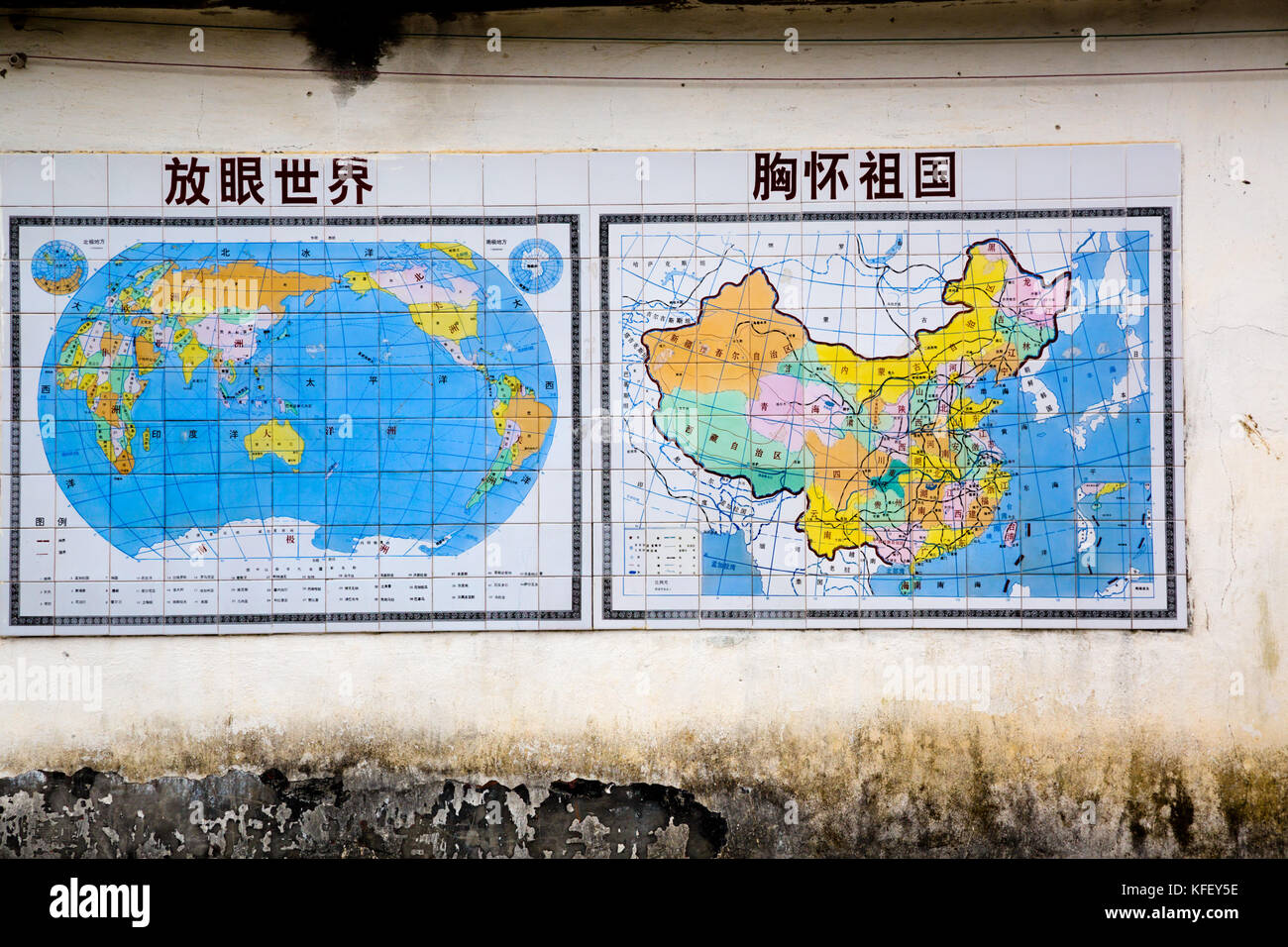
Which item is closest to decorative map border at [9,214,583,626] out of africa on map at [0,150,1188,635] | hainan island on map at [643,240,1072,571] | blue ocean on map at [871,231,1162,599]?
africa on map at [0,150,1188,635]

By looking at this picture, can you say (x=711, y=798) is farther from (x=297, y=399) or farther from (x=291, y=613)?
(x=297, y=399)

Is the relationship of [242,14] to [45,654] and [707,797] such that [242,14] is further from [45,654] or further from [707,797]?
[707,797]

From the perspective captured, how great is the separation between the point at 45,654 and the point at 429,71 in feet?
9.45

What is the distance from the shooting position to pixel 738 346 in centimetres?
376

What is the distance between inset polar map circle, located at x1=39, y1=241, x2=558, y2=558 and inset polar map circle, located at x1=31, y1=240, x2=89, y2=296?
0.07 m

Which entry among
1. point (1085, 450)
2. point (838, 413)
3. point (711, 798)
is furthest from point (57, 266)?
point (1085, 450)

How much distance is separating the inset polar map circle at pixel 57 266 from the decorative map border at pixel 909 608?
7.07ft

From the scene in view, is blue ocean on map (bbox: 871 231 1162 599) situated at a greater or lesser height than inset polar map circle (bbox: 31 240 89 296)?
lesser

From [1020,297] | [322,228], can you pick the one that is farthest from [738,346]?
[322,228]

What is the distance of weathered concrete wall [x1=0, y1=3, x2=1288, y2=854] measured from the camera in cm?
373

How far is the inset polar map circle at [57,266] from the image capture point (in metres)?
3.72

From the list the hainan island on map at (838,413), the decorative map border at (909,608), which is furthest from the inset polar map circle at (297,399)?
the hainan island on map at (838,413)

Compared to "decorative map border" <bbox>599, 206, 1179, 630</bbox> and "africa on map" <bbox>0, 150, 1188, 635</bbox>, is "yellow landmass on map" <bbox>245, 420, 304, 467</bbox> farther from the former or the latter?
"decorative map border" <bbox>599, 206, 1179, 630</bbox>

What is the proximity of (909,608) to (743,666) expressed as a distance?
0.73 metres
